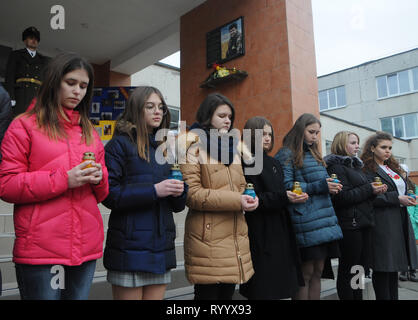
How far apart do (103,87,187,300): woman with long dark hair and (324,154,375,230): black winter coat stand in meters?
1.53

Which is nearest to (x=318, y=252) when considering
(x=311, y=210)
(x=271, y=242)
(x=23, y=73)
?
(x=311, y=210)

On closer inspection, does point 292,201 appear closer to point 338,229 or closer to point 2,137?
point 338,229

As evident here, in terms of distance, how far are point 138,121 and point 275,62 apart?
3.65 m

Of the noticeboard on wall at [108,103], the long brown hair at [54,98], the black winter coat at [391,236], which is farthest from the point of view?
the noticeboard on wall at [108,103]

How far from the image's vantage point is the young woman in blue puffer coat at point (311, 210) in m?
2.45

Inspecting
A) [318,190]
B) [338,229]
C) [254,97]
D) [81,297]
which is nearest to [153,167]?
[81,297]

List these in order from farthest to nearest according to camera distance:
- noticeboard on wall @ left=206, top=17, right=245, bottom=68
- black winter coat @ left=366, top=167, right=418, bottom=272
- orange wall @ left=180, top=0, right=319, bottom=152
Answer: noticeboard on wall @ left=206, top=17, right=245, bottom=68 → orange wall @ left=180, top=0, right=319, bottom=152 → black winter coat @ left=366, top=167, right=418, bottom=272

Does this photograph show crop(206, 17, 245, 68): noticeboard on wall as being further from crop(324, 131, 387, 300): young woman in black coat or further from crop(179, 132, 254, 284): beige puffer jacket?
crop(179, 132, 254, 284): beige puffer jacket

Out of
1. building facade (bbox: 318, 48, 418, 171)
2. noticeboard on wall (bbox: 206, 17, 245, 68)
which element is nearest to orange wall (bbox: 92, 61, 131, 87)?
noticeboard on wall (bbox: 206, 17, 245, 68)

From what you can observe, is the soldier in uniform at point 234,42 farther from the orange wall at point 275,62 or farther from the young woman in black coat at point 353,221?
the young woman in black coat at point 353,221

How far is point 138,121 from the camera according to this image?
6.47 feet

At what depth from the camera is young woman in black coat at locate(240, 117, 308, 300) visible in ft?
7.08

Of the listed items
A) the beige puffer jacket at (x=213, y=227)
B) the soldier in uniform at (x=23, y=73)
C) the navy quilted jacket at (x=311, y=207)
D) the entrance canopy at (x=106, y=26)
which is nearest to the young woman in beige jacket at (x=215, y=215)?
the beige puffer jacket at (x=213, y=227)

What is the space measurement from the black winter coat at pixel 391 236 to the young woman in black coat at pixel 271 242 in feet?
3.40
